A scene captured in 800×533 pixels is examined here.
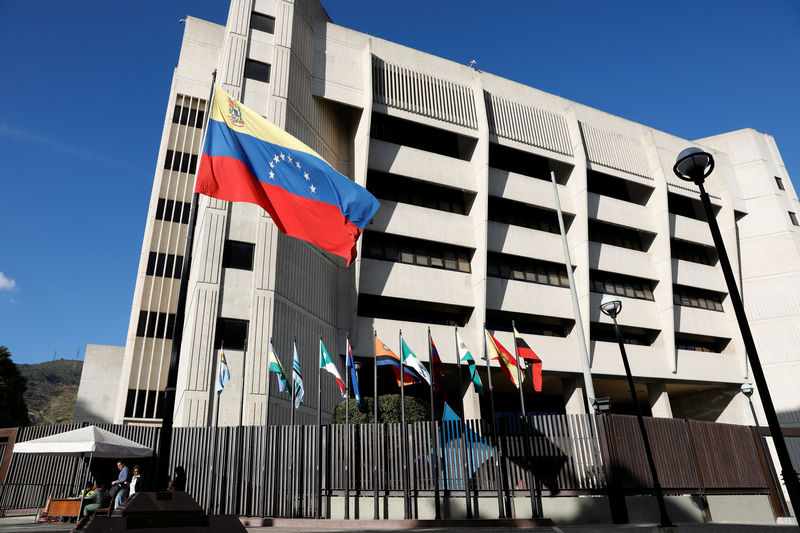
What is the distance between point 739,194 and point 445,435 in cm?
3846

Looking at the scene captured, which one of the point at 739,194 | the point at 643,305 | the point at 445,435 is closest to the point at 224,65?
the point at 445,435

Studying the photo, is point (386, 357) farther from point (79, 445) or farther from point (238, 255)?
point (79, 445)

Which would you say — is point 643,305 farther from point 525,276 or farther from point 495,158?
point 495,158

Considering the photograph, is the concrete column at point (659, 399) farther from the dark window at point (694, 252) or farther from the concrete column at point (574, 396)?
the dark window at point (694, 252)

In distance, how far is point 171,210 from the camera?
3350 cm

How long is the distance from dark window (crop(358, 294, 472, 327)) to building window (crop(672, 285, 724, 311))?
1728 centimetres

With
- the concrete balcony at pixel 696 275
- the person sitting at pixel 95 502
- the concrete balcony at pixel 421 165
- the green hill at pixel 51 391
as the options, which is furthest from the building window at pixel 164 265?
the green hill at pixel 51 391

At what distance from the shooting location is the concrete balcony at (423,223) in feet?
95.8

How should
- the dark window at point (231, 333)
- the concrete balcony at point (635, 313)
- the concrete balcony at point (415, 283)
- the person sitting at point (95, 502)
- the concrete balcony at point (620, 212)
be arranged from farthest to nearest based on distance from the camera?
the concrete balcony at point (620, 212) → the concrete balcony at point (635, 313) → the concrete balcony at point (415, 283) → the dark window at point (231, 333) → the person sitting at point (95, 502)

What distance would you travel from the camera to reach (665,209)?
120 feet

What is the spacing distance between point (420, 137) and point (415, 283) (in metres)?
10.8

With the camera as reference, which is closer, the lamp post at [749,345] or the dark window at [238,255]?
the lamp post at [749,345]

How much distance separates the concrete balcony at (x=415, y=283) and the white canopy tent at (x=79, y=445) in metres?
14.9

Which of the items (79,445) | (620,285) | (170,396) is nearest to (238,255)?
(79,445)
